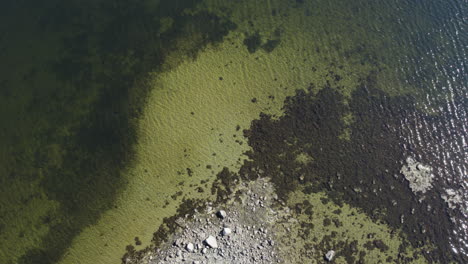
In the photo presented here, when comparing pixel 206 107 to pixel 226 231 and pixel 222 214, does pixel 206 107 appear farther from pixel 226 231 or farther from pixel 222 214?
pixel 226 231

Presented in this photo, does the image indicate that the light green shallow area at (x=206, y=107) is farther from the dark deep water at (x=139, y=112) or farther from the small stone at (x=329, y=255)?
the small stone at (x=329, y=255)

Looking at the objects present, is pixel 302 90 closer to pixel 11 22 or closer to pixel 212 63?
pixel 212 63

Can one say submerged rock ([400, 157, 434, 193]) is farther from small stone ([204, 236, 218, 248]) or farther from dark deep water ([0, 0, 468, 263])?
small stone ([204, 236, 218, 248])

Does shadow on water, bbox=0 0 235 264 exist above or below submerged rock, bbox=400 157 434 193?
above

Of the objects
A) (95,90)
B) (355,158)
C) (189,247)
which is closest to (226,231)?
(189,247)

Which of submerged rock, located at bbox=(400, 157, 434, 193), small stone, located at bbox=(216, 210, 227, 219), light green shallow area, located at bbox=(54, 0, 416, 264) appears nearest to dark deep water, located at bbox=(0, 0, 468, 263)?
submerged rock, located at bbox=(400, 157, 434, 193)

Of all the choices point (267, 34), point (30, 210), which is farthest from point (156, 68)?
point (30, 210)
